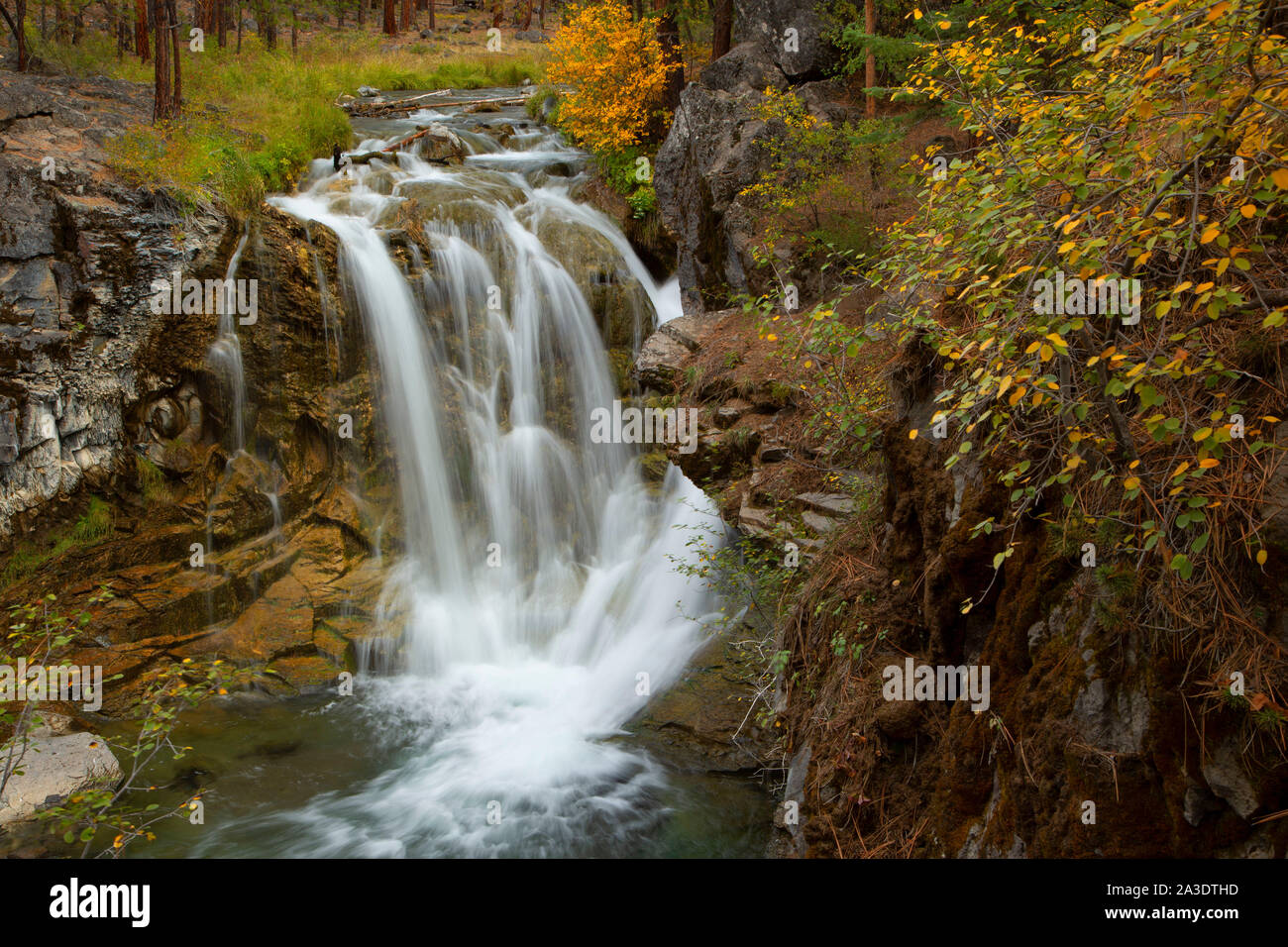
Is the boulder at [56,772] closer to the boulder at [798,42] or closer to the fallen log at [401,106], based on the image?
the boulder at [798,42]

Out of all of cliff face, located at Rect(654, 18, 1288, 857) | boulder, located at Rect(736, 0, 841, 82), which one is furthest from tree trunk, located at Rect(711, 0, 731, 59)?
cliff face, located at Rect(654, 18, 1288, 857)

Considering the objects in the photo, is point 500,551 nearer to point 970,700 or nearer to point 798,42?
point 970,700

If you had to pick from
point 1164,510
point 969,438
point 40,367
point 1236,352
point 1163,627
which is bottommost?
point 1163,627

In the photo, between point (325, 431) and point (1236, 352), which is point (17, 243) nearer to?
point (325, 431)

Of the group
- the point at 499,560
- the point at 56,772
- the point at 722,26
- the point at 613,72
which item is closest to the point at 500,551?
the point at 499,560

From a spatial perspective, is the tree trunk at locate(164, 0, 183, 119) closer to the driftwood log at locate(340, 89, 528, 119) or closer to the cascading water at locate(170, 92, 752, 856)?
the cascading water at locate(170, 92, 752, 856)

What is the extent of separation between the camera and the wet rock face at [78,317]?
8.48 metres

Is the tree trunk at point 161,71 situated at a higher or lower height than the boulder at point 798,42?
lower

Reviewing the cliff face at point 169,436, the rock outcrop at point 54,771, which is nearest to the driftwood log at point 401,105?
the cliff face at point 169,436

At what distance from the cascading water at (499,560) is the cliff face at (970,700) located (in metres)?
2.27

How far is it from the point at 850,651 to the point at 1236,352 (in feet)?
10.2

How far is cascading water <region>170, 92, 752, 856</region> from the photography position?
23.5 feet
